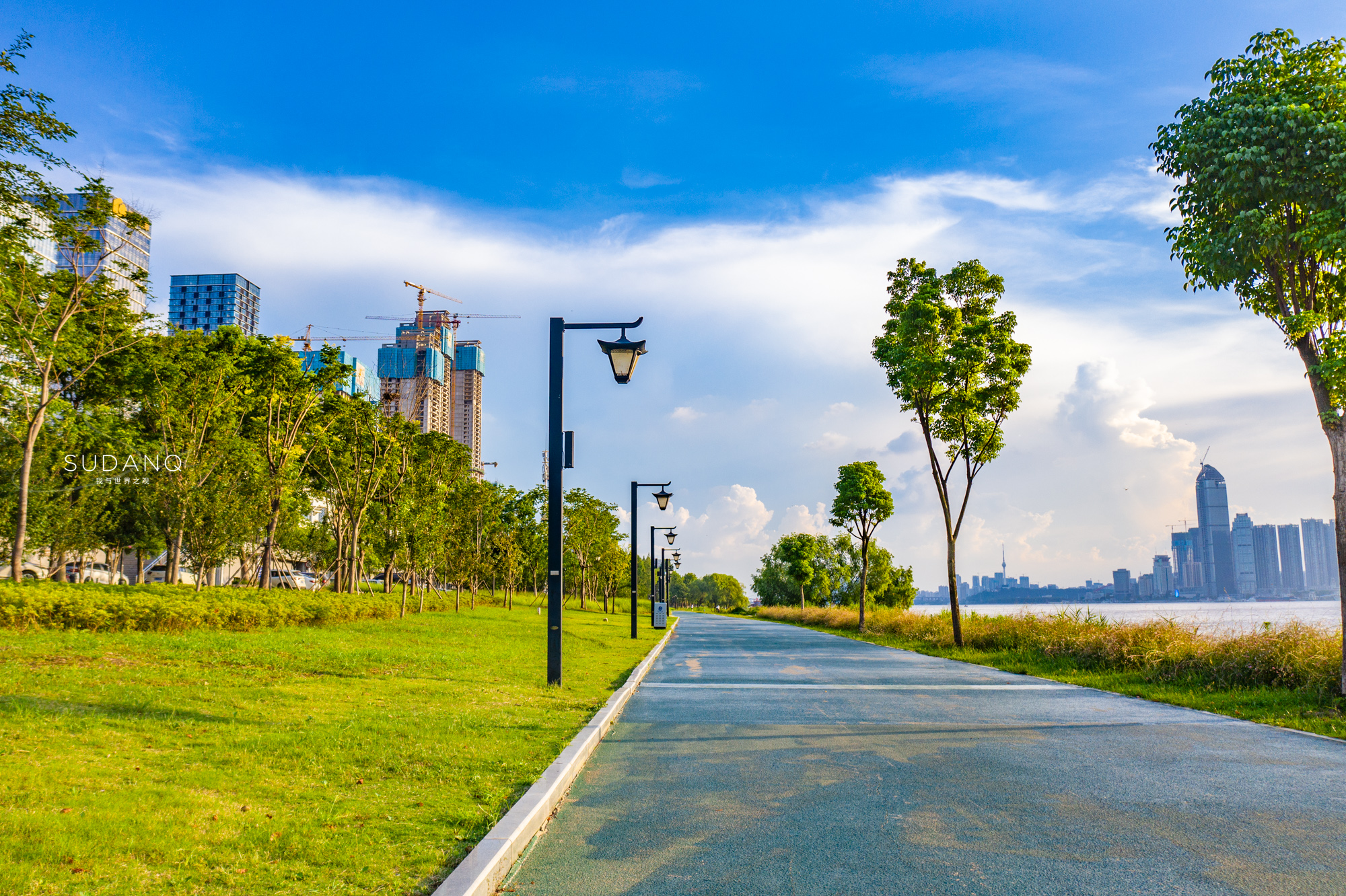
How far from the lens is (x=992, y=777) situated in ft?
22.3

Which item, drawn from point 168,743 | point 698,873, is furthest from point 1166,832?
point 168,743

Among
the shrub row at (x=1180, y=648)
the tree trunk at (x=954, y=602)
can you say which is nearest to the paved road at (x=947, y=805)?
the shrub row at (x=1180, y=648)

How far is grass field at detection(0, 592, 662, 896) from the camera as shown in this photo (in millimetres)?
4129

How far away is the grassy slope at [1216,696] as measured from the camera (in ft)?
31.8

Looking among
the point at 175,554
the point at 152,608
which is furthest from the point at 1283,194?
the point at 175,554

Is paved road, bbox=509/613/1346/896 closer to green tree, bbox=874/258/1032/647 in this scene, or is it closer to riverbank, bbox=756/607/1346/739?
riverbank, bbox=756/607/1346/739

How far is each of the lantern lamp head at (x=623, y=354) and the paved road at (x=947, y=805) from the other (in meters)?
4.68

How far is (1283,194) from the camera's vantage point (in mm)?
10414

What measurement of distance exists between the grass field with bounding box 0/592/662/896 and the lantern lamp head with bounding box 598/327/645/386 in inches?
180

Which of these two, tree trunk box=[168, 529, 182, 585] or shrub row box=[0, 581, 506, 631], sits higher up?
tree trunk box=[168, 529, 182, 585]

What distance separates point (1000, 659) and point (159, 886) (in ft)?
59.6

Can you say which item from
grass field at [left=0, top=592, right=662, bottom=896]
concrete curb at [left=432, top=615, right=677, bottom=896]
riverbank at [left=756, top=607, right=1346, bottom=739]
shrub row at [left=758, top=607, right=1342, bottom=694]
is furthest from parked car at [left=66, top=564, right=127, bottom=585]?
riverbank at [left=756, top=607, right=1346, bottom=739]

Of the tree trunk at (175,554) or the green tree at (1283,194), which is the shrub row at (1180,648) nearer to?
the green tree at (1283,194)

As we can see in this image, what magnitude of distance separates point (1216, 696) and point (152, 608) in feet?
59.4
